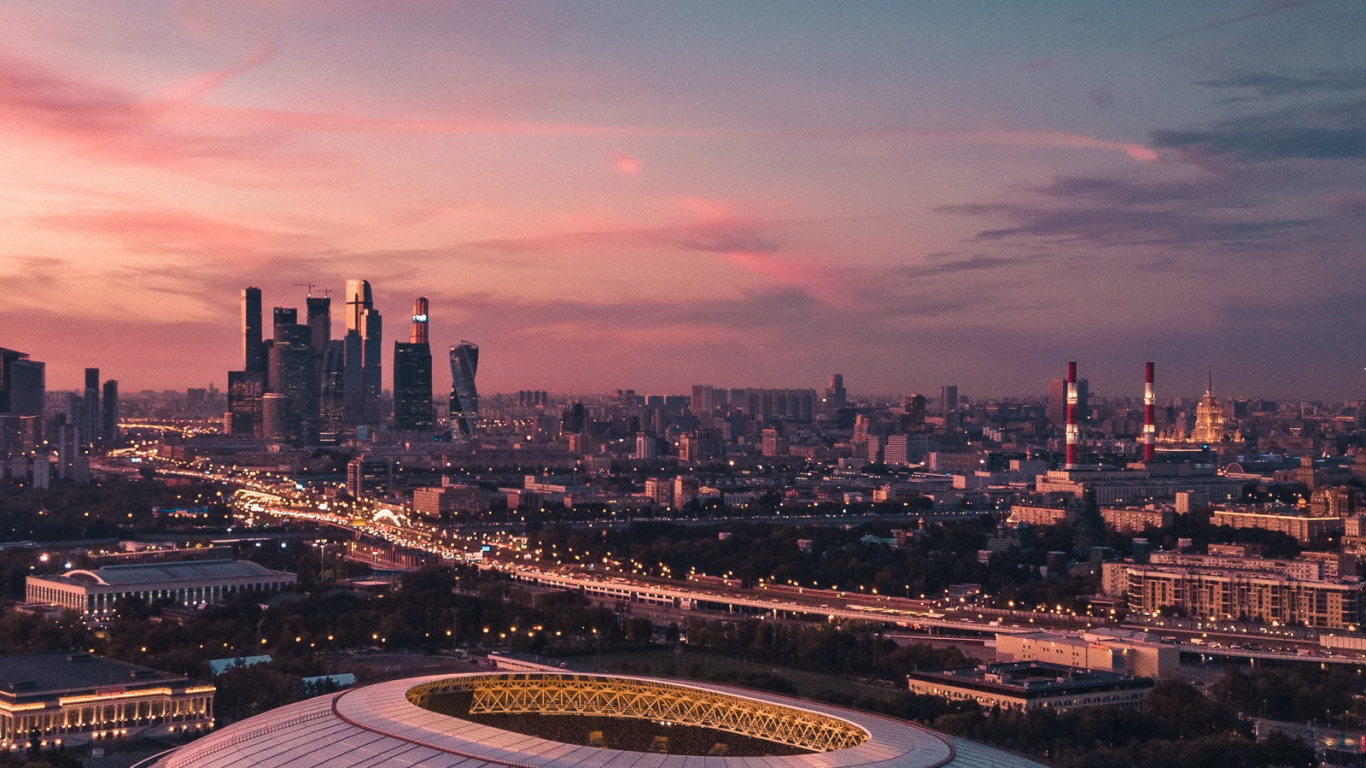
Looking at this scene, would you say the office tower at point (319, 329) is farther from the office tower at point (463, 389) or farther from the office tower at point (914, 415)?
the office tower at point (914, 415)

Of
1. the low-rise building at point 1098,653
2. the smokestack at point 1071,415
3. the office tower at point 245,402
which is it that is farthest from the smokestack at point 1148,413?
the office tower at point 245,402

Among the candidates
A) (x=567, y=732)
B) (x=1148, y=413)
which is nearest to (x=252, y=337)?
(x=1148, y=413)

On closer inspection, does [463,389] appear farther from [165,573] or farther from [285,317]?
[165,573]

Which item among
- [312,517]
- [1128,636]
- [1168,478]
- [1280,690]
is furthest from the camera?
[1168,478]

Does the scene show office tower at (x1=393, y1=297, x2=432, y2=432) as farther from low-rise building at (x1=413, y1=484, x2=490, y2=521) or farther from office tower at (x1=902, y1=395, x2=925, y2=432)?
low-rise building at (x1=413, y1=484, x2=490, y2=521)

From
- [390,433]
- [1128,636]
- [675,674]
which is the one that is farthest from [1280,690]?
[390,433]

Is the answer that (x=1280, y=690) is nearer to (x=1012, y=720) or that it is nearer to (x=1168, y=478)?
(x=1012, y=720)

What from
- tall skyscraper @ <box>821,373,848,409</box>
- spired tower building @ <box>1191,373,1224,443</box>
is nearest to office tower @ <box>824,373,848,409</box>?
tall skyscraper @ <box>821,373,848,409</box>
